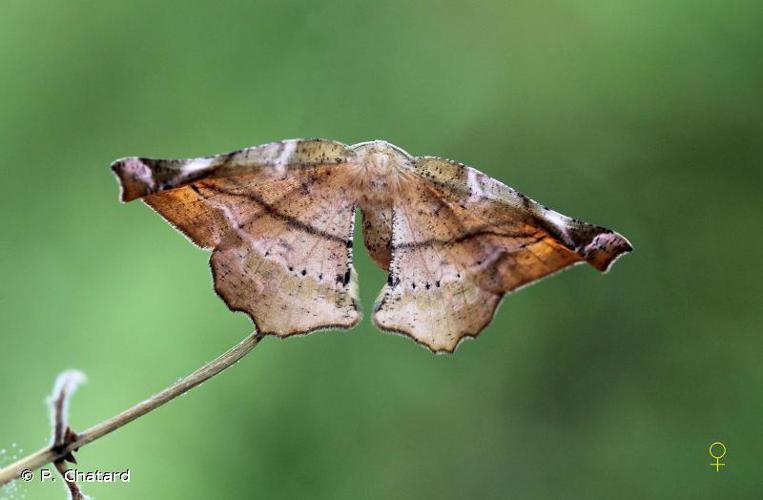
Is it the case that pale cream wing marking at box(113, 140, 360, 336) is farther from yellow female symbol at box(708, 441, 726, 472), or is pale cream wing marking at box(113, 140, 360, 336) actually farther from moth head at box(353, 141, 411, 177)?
yellow female symbol at box(708, 441, 726, 472)

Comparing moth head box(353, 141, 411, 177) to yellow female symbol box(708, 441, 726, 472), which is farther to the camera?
yellow female symbol box(708, 441, 726, 472)

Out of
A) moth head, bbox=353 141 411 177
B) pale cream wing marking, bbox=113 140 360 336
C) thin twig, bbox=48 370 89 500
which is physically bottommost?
thin twig, bbox=48 370 89 500

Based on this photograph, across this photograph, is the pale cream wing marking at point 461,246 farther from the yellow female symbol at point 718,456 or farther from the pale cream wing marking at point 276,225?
the yellow female symbol at point 718,456

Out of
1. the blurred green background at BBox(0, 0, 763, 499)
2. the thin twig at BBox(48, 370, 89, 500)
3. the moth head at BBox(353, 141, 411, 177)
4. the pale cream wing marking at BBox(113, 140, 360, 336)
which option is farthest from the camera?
the blurred green background at BBox(0, 0, 763, 499)

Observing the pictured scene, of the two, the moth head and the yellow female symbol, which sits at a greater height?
the moth head

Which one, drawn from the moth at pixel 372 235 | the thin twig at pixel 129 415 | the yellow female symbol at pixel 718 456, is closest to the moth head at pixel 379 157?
the moth at pixel 372 235

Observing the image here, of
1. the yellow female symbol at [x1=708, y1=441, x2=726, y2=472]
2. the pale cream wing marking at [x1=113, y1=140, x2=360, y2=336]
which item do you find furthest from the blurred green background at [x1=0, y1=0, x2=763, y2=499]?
the pale cream wing marking at [x1=113, y1=140, x2=360, y2=336]
